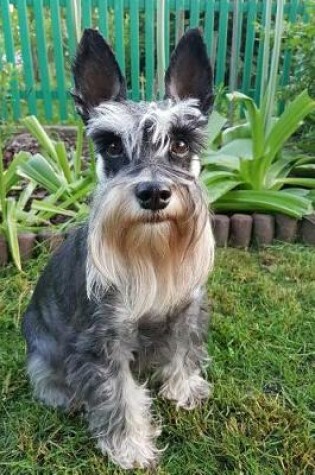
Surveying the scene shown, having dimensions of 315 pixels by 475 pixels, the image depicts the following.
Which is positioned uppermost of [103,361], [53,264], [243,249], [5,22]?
[5,22]

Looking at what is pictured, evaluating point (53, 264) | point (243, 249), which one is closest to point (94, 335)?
point (53, 264)

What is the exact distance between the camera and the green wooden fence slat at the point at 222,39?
19.2 ft

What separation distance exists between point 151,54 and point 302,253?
127 inches

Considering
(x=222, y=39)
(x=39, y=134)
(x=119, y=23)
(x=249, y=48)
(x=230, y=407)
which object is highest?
(x=119, y=23)

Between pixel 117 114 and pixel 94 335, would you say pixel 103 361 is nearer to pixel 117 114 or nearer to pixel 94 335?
pixel 94 335

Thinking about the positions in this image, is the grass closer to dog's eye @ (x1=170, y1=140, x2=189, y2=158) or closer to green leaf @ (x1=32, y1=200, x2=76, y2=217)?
green leaf @ (x1=32, y1=200, x2=76, y2=217)

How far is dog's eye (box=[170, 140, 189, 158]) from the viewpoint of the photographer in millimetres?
1957

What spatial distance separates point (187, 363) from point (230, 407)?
0.30 meters

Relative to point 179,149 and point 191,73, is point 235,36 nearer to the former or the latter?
point 191,73

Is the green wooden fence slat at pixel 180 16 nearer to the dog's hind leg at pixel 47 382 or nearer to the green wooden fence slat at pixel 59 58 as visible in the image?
the green wooden fence slat at pixel 59 58

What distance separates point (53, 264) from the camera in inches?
101

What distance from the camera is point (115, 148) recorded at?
198cm

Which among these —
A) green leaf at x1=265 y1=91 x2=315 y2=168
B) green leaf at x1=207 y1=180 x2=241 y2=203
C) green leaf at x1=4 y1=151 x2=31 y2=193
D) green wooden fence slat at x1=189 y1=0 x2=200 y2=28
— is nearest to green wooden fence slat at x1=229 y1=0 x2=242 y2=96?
green wooden fence slat at x1=189 y1=0 x2=200 y2=28

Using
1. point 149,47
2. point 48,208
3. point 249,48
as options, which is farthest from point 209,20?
point 48,208
